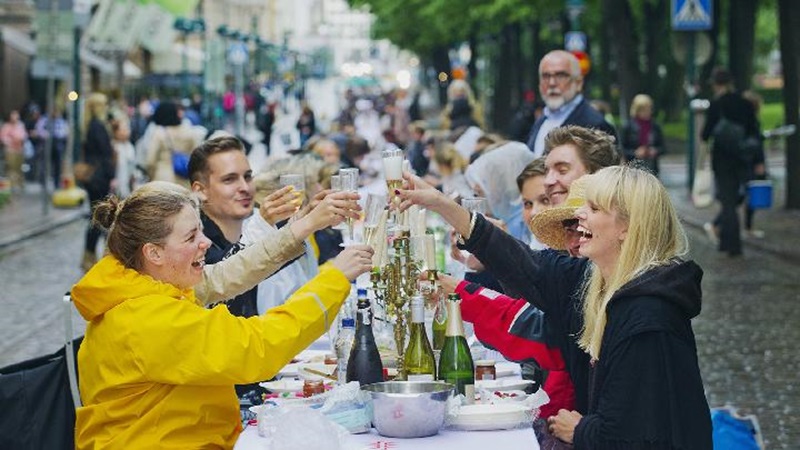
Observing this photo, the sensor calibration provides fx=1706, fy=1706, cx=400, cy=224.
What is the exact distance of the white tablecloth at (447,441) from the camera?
5293mm

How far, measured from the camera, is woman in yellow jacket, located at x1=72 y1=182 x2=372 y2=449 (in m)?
5.34

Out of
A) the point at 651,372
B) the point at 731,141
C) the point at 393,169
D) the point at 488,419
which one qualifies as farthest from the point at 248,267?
the point at 731,141

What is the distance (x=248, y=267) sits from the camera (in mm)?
6527

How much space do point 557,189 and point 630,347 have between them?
7.87 feet

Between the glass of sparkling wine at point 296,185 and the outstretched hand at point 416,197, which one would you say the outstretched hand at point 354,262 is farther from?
the glass of sparkling wine at point 296,185

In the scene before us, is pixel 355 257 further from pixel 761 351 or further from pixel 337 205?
pixel 761 351

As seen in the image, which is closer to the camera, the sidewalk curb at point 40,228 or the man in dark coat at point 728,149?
the man in dark coat at point 728,149

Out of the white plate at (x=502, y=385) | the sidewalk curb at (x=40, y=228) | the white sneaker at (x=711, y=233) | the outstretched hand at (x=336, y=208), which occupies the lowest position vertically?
the sidewalk curb at (x=40, y=228)

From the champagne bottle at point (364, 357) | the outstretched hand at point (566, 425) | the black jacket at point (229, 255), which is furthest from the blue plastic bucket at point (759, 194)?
the outstretched hand at point (566, 425)

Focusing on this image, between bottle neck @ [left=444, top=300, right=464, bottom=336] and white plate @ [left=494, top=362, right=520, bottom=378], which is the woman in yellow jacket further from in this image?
white plate @ [left=494, top=362, right=520, bottom=378]

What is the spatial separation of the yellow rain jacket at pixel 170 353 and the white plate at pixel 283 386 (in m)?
0.71

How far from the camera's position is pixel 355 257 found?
571 centimetres

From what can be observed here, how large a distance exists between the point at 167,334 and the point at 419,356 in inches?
42.3

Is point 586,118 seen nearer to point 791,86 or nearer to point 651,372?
point 651,372
